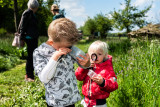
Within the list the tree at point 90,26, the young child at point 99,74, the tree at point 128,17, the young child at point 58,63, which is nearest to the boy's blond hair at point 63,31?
the young child at point 58,63

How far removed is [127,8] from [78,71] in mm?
20261

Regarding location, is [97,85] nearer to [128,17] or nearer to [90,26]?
[128,17]

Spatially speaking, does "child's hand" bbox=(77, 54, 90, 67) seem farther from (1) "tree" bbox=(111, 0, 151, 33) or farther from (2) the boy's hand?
(1) "tree" bbox=(111, 0, 151, 33)

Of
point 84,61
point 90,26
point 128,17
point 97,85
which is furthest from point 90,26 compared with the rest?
point 84,61

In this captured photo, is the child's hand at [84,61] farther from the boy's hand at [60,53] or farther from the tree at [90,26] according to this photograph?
the tree at [90,26]

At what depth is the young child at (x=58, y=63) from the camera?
140 cm

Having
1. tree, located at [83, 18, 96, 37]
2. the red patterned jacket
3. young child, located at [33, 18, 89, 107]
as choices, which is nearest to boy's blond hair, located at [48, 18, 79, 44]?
young child, located at [33, 18, 89, 107]

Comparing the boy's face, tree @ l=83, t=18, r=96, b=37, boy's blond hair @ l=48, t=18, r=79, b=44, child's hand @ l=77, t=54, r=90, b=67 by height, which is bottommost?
child's hand @ l=77, t=54, r=90, b=67

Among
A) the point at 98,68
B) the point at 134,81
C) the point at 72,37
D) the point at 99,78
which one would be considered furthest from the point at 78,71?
the point at 134,81

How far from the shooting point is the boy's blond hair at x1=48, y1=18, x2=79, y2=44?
1.39 metres

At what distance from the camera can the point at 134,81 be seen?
2.52m

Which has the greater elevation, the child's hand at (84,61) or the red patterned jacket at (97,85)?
the child's hand at (84,61)

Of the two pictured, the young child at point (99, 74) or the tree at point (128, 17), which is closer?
the young child at point (99, 74)

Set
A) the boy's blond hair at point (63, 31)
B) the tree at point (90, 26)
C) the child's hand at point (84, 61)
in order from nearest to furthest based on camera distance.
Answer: the boy's blond hair at point (63, 31), the child's hand at point (84, 61), the tree at point (90, 26)
